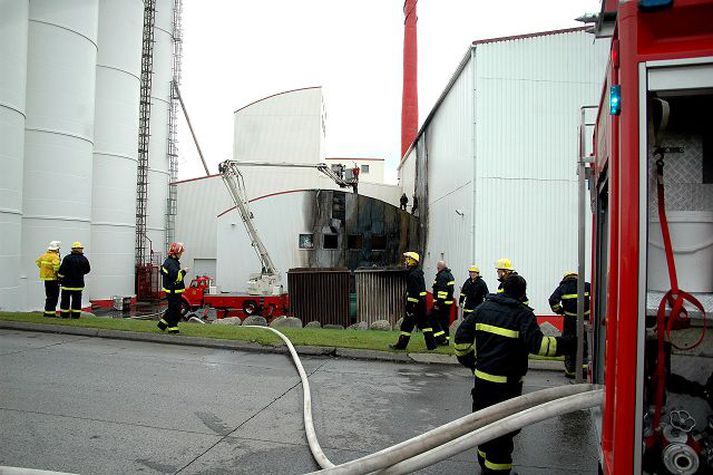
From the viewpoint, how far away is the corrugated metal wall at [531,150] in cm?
1488

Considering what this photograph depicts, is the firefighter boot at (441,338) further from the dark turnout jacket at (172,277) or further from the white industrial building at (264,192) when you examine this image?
the white industrial building at (264,192)

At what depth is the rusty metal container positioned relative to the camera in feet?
58.3

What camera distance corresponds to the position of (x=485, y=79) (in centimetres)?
1490

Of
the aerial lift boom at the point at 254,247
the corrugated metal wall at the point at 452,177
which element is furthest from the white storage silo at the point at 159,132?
the corrugated metal wall at the point at 452,177

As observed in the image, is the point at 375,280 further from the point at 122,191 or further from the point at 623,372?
the point at 623,372

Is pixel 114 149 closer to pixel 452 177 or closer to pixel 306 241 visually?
pixel 306 241

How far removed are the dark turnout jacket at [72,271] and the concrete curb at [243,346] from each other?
43.8 inches

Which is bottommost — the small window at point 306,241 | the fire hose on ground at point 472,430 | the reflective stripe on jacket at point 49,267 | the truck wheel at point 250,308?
the truck wheel at point 250,308

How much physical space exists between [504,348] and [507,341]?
0.06m

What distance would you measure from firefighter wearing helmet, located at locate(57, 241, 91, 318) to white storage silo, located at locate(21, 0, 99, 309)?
7417mm

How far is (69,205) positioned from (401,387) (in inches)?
632

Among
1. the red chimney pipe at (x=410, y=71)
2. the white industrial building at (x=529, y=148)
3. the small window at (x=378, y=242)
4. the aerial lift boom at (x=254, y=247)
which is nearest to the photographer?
the white industrial building at (x=529, y=148)

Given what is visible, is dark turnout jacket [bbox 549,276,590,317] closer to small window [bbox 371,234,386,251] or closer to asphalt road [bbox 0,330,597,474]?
asphalt road [bbox 0,330,597,474]

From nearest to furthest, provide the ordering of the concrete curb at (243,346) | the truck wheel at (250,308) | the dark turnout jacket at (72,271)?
the concrete curb at (243,346) → the dark turnout jacket at (72,271) → the truck wheel at (250,308)
